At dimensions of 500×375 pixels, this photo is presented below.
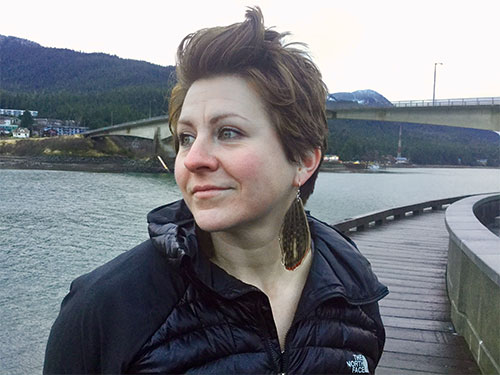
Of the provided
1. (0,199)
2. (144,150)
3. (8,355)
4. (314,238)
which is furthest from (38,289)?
(144,150)

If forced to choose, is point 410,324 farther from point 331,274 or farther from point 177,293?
point 177,293

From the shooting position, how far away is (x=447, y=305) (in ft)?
14.7

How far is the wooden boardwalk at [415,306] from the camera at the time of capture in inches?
128

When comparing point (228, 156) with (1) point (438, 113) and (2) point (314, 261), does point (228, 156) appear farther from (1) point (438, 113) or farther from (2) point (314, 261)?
(1) point (438, 113)

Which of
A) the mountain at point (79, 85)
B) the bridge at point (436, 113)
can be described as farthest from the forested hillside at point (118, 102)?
the bridge at point (436, 113)

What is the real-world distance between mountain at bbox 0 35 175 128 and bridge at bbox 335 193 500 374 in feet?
203

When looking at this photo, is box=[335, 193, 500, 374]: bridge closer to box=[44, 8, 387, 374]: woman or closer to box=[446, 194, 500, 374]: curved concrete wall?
box=[446, 194, 500, 374]: curved concrete wall

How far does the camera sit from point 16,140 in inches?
2498

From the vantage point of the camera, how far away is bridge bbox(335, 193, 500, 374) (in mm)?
3020

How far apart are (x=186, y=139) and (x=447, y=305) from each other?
156 inches

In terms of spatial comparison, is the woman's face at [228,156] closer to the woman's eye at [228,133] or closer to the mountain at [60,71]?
the woman's eye at [228,133]

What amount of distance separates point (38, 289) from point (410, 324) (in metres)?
8.88

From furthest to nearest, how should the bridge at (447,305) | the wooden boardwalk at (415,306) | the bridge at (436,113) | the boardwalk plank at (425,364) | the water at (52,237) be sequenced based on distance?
1. the bridge at (436,113)
2. the water at (52,237)
3. the wooden boardwalk at (415,306)
4. the boardwalk plank at (425,364)
5. the bridge at (447,305)

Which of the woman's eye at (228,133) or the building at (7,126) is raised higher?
the woman's eye at (228,133)
